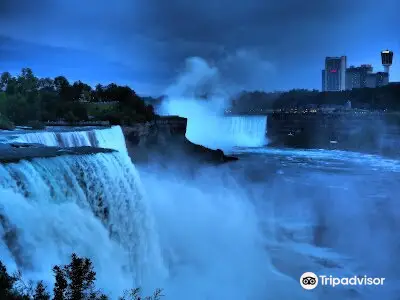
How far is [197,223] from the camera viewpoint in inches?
690

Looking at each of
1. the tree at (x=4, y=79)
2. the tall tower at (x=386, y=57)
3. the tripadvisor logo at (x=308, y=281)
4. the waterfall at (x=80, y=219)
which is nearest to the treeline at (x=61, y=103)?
the tree at (x=4, y=79)

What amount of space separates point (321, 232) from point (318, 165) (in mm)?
19149

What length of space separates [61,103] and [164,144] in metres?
7.94

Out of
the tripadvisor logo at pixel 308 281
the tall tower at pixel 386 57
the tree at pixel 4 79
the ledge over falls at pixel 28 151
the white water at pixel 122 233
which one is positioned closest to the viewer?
the white water at pixel 122 233

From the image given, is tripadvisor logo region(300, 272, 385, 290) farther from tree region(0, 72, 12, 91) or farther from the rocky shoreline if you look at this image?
tree region(0, 72, 12, 91)

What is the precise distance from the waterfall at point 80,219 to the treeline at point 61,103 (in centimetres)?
1318

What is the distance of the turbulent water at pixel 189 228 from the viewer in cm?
884

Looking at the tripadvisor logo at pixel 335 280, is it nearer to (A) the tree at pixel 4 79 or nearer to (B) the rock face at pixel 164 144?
(B) the rock face at pixel 164 144

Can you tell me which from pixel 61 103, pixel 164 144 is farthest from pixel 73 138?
pixel 61 103

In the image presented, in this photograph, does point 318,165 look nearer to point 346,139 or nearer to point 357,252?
point 357,252

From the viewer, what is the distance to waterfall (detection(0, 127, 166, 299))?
7.93m

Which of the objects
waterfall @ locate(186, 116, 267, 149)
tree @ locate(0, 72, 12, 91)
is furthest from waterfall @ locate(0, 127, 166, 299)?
waterfall @ locate(186, 116, 267, 149)

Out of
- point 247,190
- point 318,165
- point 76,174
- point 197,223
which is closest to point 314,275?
point 197,223

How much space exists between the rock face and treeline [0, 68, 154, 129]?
3.74 feet
